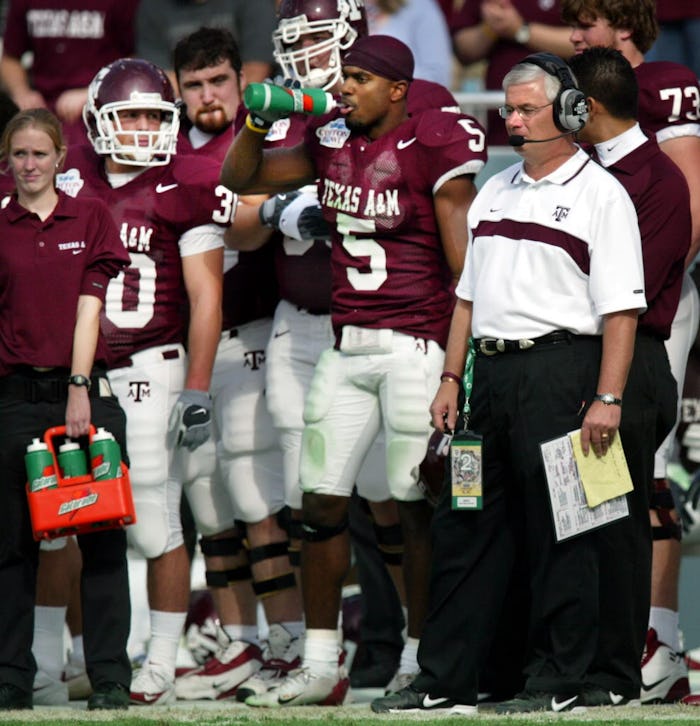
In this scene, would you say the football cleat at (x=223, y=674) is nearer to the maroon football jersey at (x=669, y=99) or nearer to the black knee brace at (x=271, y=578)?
the black knee brace at (x=271, y=578)

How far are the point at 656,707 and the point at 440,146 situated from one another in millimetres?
1905

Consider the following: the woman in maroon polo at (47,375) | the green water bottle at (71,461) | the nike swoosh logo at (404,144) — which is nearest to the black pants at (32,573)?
the woman in maroon polo at (47,375)

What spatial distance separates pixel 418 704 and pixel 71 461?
1.35 meters

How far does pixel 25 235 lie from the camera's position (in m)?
5.95

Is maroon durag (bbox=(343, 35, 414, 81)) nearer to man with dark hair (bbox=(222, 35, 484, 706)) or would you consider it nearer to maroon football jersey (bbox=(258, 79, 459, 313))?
man with dark hair (bbox=(222, 35, 484, 706))

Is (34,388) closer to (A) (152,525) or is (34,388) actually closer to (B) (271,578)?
(A) (152,525)

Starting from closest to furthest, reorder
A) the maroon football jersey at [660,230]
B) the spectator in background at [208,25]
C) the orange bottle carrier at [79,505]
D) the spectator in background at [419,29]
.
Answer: the maroon football jersey at [660,230] → the orange bottle carrier at [79,505] → the spectator in background at [208,25] → the spectator in background at [419,29]

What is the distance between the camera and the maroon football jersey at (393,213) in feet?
19.7

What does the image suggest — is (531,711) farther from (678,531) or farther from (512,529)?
(678,531)

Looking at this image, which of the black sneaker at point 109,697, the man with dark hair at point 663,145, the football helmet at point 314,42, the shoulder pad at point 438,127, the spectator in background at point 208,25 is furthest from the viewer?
the spectator in background at point 208,25

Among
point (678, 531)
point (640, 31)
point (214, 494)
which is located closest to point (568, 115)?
point (640, 31)

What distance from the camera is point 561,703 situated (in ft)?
17.2

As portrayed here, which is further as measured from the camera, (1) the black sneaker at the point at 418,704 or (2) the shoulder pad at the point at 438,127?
(2) the shoulder pad at the point at 438,127

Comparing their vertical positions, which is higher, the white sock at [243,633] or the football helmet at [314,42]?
the football helmet at [314,42]
